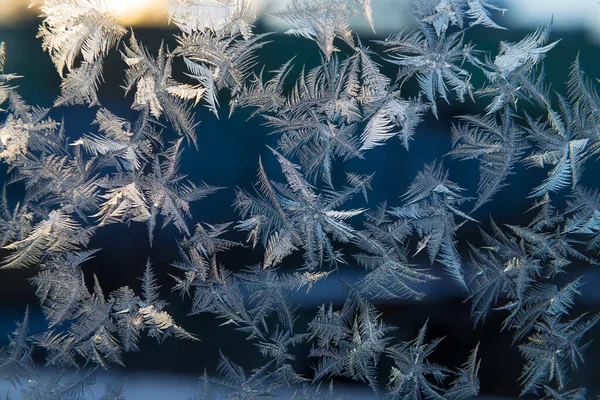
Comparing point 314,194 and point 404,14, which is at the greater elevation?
point 404,14

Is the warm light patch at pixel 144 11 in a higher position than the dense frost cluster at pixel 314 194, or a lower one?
higher

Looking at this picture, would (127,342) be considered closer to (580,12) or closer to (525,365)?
(525,365)

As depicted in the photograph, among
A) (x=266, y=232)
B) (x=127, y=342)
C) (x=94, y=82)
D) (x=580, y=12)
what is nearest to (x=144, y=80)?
(x=94, y=82)

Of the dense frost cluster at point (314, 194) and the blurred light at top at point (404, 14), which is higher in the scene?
the blurred light at top at point (404, 14)

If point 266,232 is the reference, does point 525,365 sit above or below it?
below

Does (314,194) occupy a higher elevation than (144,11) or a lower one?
lower

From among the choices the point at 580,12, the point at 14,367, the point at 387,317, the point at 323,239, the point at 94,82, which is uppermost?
the point at 580,12

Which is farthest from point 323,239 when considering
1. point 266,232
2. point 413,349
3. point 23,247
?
point 23,247

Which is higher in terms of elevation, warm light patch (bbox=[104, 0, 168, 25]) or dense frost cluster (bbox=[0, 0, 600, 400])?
warm light patch (bbox=[104, 0, 168, 25])

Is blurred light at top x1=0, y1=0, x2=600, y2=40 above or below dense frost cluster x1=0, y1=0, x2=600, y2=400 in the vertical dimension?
above

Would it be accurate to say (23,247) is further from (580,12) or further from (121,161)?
(580,12)
